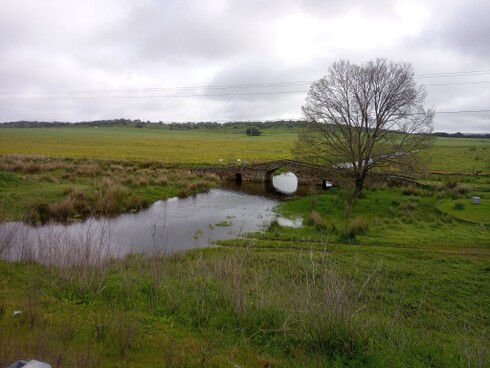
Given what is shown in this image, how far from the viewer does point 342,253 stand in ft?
52.7

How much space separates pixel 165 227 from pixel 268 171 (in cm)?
2770

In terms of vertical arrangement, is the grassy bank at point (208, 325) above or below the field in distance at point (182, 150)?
below

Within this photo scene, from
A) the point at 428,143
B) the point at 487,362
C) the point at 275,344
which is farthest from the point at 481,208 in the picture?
the point at 275,344

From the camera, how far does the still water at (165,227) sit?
12.7 metres

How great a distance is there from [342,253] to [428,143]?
17.3 meters

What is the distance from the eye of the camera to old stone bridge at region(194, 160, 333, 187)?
46750 mm

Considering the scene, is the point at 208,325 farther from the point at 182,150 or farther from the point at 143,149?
the point at 143,149

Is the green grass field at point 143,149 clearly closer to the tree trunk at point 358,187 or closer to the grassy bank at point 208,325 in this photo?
the tree trunk at point 358,187

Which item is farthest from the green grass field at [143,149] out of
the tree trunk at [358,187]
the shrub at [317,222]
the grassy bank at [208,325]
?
the grassy bank at [208,325]

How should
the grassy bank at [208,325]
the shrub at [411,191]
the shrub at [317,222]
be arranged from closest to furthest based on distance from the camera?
the grassy bank at [208,325]
the shrub at [317,222]
the shrub at [411,191]

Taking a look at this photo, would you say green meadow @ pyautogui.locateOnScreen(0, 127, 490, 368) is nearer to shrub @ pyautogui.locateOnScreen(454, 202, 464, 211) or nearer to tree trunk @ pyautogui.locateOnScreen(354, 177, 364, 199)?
shrub @ pyautogui.locateOnScreen(454, 202, 464, 211)

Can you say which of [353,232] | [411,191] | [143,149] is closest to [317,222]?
[353,232]

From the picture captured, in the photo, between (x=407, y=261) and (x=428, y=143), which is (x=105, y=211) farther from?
(x=428, y=143)

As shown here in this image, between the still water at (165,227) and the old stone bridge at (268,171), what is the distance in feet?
19.0
